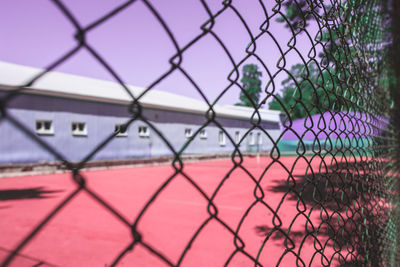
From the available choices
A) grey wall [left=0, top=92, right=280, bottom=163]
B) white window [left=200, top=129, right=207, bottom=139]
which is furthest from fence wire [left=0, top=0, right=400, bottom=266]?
white window [left=200, top=129, right=207, bottom=139]

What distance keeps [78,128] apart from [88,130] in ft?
1.87

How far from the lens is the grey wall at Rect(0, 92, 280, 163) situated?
1330 centimetres

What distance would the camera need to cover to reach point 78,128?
15.8m

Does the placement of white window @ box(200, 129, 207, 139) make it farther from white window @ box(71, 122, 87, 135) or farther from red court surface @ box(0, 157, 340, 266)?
red court surface @ box(0, 157, 340, 266)

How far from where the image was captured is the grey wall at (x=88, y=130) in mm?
13305

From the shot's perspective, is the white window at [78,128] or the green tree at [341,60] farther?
the white window at [78,128]

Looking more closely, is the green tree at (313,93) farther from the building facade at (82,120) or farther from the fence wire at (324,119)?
the building facade at (82,120)

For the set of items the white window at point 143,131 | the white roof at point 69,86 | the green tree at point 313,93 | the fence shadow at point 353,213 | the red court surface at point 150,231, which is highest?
the white roof at point 69,86

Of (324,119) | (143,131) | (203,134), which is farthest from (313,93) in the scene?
(203,134)

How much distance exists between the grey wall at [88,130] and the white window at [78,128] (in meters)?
0.22

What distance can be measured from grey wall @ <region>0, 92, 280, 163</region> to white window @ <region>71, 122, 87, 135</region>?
22 cm

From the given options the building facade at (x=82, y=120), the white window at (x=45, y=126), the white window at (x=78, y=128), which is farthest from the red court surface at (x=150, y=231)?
the white window at (x=78, y=128)

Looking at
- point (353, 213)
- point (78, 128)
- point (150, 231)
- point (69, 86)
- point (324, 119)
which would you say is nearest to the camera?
point (324, 119)

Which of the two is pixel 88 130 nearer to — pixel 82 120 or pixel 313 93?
pixel 82 120
